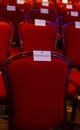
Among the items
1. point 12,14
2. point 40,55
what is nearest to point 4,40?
point 40,55

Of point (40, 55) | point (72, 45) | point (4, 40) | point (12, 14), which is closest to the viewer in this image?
point (40, 55)

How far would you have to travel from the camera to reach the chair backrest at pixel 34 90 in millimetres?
1903

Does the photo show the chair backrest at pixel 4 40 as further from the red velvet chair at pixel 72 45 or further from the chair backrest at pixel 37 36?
the red velvet chair at pixel 72 45

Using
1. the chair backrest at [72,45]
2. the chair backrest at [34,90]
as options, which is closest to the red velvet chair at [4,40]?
the chair backrest at [72,45]

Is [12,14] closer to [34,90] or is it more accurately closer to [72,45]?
[72,45]

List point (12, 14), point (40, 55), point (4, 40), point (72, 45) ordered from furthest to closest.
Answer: point (12, 14), point (72, 45), point (4, 40), point (40, 55)

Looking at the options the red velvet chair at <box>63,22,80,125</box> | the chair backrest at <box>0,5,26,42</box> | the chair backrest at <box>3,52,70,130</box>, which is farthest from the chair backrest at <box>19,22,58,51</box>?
the chair backrest at <box>3,52,70,130</box>

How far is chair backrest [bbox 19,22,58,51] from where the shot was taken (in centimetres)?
325

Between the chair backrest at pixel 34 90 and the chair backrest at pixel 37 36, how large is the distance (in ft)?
4.23

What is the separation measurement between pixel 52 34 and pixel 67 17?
1.38m

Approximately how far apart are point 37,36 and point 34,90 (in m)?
1.44

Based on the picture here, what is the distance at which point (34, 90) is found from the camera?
1944mm

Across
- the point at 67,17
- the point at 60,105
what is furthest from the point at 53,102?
the point at 67,17

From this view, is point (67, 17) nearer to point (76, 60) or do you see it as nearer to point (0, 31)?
point (76, 60)
